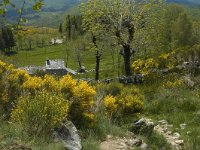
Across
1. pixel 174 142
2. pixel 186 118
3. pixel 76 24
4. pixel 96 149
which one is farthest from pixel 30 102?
pixel 76 24

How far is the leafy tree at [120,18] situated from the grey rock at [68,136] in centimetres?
1560

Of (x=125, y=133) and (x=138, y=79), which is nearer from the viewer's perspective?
(x=125, y=133)

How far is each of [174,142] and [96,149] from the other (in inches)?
112

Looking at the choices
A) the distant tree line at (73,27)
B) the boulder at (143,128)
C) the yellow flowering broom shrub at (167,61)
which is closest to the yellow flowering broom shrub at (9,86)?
the boulder at (143,128)

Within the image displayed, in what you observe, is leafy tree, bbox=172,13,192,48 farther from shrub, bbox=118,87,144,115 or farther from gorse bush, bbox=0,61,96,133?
gorse bush, bbox=0,61,96,133

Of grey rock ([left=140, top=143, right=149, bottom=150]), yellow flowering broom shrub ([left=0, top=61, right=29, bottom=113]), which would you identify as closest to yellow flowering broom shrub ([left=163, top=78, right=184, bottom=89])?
yellow flowering broom shrub ([left=0, top=61, right=29, bottom=113])

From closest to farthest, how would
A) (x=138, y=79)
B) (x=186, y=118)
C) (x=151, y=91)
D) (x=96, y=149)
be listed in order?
(x=96, y=149)
(x=186, y=118)
(x=151, y=91)
(x=138, y=79)

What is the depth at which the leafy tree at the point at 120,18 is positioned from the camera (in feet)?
79.2

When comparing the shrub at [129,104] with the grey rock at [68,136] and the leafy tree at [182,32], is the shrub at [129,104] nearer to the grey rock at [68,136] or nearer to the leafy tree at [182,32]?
the grey rock at [68,136]

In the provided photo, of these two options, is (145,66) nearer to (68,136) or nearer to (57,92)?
(57,92)

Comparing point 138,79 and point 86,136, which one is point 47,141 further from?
point 138,79

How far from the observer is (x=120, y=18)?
80.7 feet

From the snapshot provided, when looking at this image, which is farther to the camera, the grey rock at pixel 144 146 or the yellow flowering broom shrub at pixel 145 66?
the yellow flowering broom shrub at pixel 145 66

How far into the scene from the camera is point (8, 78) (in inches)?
409
